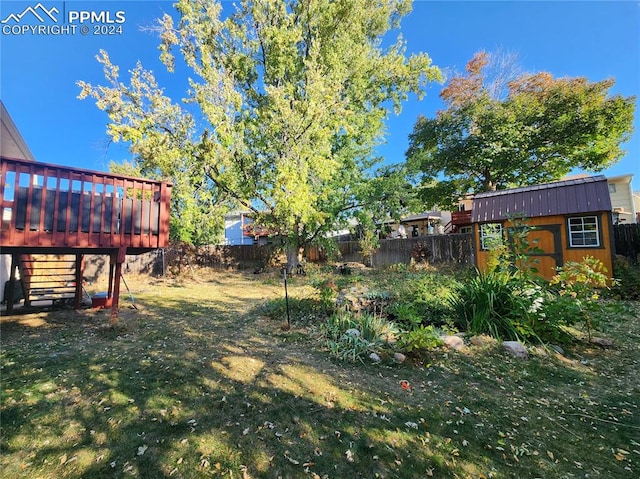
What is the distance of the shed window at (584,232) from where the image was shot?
825 centimetres

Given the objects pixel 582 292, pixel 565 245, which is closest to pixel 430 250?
pixel 565 245

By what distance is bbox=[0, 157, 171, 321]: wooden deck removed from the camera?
4.08 meters

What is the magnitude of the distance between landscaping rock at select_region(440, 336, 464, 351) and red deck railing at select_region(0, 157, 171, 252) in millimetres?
5029

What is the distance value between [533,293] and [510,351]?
939mm

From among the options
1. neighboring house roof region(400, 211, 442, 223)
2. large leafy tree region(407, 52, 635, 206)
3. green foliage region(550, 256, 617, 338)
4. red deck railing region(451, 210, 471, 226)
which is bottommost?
green foliage region(550, 256, 617, 338)

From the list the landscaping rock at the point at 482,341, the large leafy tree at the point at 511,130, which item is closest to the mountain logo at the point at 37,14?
the landscaping rock at the point at 482,341

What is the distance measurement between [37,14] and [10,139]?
8.42 ft

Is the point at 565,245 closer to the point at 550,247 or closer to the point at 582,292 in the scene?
the point at 550,247

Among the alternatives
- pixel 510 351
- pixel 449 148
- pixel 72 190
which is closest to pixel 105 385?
pixel 72 190

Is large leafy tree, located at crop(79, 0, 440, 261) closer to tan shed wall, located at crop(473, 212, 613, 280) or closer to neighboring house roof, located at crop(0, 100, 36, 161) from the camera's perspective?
neighboring house roof, located at crop(0, 100, 36, 161)

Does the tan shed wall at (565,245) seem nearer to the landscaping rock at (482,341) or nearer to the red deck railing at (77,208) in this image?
the landscaping rock at (482,341)

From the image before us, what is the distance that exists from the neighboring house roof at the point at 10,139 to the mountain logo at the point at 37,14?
1.49 metres

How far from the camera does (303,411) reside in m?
2.52

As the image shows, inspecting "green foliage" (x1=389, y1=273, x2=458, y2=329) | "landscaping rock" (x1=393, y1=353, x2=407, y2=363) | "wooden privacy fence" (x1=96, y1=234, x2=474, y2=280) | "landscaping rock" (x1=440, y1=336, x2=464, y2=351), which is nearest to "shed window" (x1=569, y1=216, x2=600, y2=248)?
"wooden privacy fence" (x1=96, y1=234, x2=474, y2=280)
